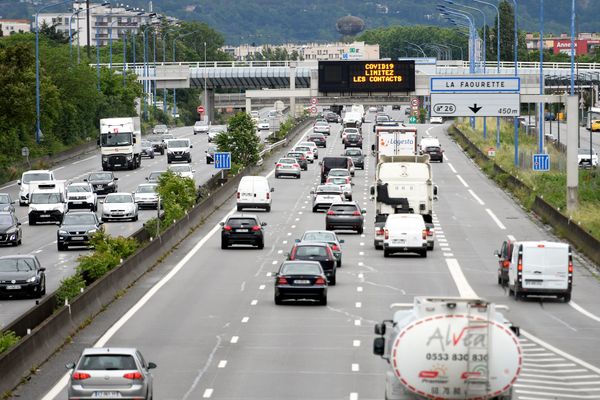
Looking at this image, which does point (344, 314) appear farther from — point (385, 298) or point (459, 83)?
point (459, 83)

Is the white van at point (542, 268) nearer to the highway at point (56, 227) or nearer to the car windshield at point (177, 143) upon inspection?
the highway at point (56, 227)

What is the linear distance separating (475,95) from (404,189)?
19.5 m

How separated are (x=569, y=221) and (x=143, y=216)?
71.1 feet

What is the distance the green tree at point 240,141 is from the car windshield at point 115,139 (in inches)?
241

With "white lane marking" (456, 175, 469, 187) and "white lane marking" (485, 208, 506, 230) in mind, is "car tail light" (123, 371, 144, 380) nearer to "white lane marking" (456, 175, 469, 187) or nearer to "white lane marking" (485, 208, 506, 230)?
"white lane marking" (485, 208, 506, 230)

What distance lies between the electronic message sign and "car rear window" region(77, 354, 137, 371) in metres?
88.9

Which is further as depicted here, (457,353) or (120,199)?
(120,199)

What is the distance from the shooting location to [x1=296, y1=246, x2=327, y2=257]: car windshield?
4784 cm

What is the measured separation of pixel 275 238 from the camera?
211 feet

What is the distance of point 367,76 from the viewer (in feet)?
379

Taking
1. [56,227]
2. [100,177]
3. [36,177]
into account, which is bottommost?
[56,227]

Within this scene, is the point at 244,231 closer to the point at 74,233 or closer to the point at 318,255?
the point at 74,233

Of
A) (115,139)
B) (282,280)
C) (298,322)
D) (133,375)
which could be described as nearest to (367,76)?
(115,139)

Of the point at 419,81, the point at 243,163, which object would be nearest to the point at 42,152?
the point at 243,163
